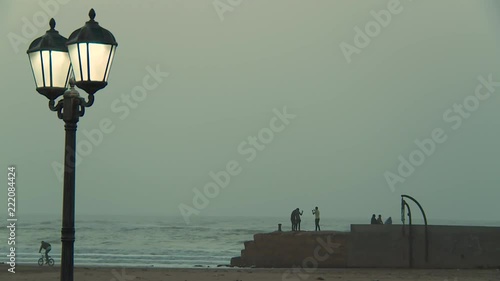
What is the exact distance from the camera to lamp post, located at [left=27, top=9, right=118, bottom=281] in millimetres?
6324

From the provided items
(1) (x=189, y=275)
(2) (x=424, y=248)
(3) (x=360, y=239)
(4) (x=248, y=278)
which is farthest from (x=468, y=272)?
(1) (x=189, y=275)

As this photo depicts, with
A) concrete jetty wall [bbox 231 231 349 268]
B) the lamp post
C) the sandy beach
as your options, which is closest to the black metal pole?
the lamp post

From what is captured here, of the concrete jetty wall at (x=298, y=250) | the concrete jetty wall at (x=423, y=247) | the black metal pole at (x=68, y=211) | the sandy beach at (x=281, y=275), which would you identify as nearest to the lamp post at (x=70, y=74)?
the black metal pole at (x=68, y=211)

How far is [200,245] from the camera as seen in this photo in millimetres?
59312

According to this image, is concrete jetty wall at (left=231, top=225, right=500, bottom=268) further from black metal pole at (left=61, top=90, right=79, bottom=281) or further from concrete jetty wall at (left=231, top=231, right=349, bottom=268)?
black metal pole at (left=61, top=90, right=79, bottom=281)

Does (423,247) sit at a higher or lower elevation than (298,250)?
higher

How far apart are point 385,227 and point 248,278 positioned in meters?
4.09

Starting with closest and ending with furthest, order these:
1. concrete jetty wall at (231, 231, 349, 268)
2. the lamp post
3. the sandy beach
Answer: the lamp post
the sandy beach
concrete jetty wall at (231, 231, 349, 268)

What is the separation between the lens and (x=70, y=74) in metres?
6.89

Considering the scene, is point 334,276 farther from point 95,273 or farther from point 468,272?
point 95,273

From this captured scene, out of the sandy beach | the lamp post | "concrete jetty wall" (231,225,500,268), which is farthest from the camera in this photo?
"concrete jetty wall" (231,225,500,268)

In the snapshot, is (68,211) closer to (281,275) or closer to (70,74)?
(70,74)

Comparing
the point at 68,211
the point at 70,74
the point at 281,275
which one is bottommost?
the point at 281,275

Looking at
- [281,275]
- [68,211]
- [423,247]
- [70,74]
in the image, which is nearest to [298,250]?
[423,247]
